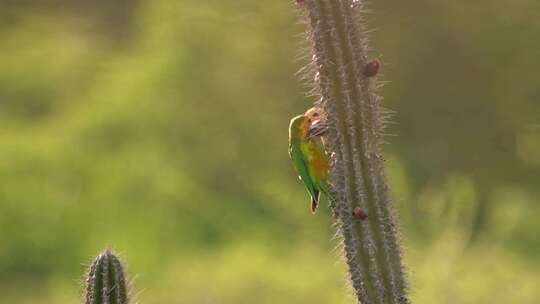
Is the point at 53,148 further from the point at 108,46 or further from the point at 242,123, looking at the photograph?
the point at 108,46

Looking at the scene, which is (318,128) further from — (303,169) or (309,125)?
(303,169)

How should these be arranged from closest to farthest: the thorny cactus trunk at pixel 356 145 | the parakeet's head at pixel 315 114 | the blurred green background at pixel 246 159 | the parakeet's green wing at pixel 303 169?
1. the thorny cactus trunk at pixel 356 145
2. the parakeet's head at pixel 315 114
3. the parakeet's green wing at pixel 303 169
4. the blurred green background at pixel 246 159

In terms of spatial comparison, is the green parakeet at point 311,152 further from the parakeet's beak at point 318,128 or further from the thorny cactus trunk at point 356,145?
the thorny cactus trunk at point 356,145

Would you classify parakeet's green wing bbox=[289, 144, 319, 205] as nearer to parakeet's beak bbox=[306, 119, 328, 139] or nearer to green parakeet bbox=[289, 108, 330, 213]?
green parakeet bbox=[289, 108, 330, 213]

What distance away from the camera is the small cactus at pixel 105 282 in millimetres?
3115

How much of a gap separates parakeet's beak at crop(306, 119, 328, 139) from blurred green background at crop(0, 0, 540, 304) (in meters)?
9.17

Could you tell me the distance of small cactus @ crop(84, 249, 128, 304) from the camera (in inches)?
123

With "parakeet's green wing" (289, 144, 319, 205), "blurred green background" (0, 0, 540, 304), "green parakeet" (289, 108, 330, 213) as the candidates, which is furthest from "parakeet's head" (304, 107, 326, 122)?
"blurred green background" (0, 0, 540, 304)

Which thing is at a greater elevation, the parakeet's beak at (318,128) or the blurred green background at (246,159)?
the blurred green background at (246,159)

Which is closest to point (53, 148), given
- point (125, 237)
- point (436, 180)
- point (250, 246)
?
point (125, 237)

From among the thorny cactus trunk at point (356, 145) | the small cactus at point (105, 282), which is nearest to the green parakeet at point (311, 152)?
the thorny cactus trunk at point (356, 145)

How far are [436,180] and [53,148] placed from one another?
20.1 ft

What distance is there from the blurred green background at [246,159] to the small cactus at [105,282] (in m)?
8.92

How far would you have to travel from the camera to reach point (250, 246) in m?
15.7
